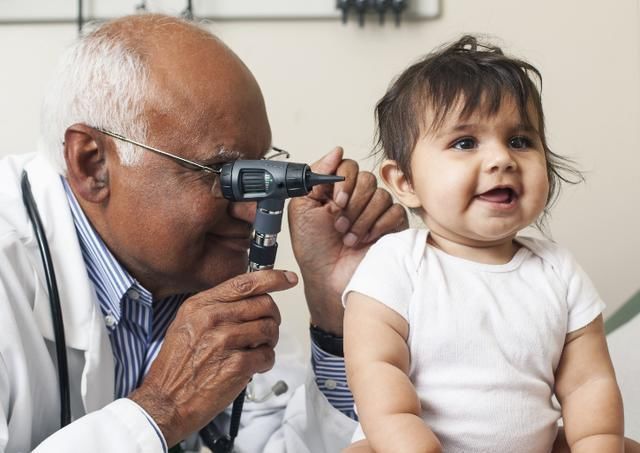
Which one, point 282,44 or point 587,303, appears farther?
point 282,44

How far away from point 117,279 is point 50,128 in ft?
1.04

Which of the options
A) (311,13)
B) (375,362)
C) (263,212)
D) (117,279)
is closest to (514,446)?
(375,362)

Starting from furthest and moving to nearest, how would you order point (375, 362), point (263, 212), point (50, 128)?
1. point (50, 128)
2. point (263, 212)
3. point (375, 362)

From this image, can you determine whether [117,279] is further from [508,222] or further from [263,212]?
[508,222]

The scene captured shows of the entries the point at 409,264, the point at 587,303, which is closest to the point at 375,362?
the point at 409,264

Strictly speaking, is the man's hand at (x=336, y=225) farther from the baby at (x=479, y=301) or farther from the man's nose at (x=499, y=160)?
the man's nose at (x=499, y=160)

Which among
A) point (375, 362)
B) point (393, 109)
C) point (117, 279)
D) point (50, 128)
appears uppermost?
point (393, 109)

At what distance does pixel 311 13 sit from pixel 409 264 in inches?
45.4

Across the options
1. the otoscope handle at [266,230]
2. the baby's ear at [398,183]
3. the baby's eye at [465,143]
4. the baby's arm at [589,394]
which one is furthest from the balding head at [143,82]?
the baby's arm at [589,394]

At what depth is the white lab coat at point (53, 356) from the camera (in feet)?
3.85

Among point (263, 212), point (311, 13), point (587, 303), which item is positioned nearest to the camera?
point (587, 303)

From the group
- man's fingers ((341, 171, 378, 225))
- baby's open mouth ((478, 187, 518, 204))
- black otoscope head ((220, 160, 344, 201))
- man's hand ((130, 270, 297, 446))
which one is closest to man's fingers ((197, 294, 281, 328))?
man's hand ((130, 270, 297, 446))

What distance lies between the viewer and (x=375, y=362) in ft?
3.28

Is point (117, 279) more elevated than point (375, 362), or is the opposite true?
point (375, 362)
